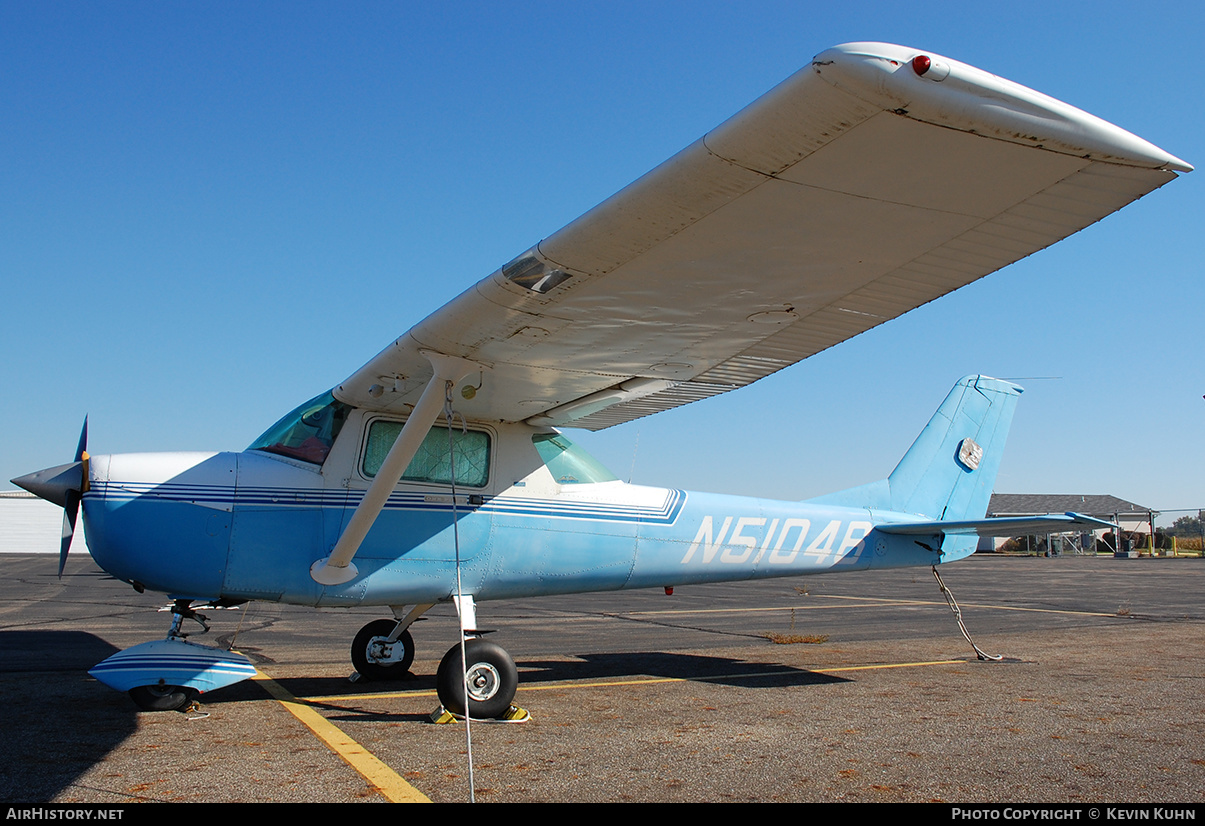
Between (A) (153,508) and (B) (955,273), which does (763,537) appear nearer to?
(B) (955,273)

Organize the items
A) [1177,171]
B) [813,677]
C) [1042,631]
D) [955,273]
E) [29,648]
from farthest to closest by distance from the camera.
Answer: [1042,631], [29,648], [813,677], [955,273], [1177,171]

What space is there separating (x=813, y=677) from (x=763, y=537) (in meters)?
1.38

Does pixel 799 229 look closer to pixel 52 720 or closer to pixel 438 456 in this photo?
pixel 438 456

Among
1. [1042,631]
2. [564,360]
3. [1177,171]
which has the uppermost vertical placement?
[1177,171]

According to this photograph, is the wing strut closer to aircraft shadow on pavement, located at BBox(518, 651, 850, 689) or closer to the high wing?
the high wing

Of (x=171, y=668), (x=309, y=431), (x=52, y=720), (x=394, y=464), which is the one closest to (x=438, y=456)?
(x=309, y=431)

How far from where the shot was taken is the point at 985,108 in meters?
2.56

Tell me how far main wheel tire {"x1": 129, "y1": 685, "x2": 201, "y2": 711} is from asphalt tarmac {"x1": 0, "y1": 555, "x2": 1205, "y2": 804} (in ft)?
0.26

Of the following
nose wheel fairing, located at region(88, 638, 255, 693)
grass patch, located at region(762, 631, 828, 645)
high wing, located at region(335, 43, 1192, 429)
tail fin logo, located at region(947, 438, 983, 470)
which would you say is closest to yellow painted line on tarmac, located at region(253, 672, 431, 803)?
nose wheel fairing, located at region(88, 638, 255, 693)

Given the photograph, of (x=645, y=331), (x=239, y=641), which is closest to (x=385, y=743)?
(x=645, y=331)

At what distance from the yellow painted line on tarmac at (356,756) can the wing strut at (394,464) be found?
3.05 ft

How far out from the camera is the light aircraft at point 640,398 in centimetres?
283

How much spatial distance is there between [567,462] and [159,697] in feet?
11.3

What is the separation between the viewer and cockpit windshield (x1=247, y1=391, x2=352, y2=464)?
6.32 m
